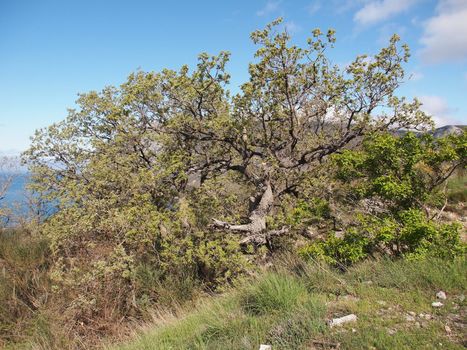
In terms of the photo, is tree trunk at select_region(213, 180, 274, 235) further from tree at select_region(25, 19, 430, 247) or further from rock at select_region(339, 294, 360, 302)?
rock at select_region(339, 294, 360, 302)

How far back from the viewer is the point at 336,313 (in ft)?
16.4

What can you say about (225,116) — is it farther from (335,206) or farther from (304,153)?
(335,206)

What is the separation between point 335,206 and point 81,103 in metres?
9.56

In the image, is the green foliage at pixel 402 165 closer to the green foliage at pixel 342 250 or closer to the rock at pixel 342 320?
the green foliage at pixel 342 250

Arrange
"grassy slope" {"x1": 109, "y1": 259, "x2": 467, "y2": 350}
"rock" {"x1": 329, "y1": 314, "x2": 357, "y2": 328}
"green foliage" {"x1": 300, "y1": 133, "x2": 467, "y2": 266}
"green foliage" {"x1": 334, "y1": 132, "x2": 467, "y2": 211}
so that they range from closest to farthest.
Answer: "grassy slope" {"x1": 109, "y1": 259, "x2": 467, "y2": 350} → "rock" {"x1": 329, "y1": 314, "x2": 357, "y2": 328} → "green foliage" {"x1": 300, "y1": 133, "x2": 467, "y2": 266} → "green foliage" {"x1": 334, "y1": 132, "x2": 467, "y2": 211}

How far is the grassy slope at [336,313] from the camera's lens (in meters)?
4.21

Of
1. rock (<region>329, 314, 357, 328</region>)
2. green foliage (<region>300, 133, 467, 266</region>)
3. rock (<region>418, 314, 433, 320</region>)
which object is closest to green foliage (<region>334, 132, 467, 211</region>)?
green foliage (<region>300, 133, 467, 266</region>)

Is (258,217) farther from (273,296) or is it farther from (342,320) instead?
(342,320)

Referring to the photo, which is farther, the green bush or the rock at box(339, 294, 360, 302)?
the green bush

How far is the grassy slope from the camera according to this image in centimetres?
421

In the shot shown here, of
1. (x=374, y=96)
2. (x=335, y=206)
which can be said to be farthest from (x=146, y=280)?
(x=374, y=96)

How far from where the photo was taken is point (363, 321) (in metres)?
4.60

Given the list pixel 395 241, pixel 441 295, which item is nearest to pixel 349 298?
pixel 441 295

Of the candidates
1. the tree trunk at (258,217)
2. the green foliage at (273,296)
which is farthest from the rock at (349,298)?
the tree trunk at (258,217)
